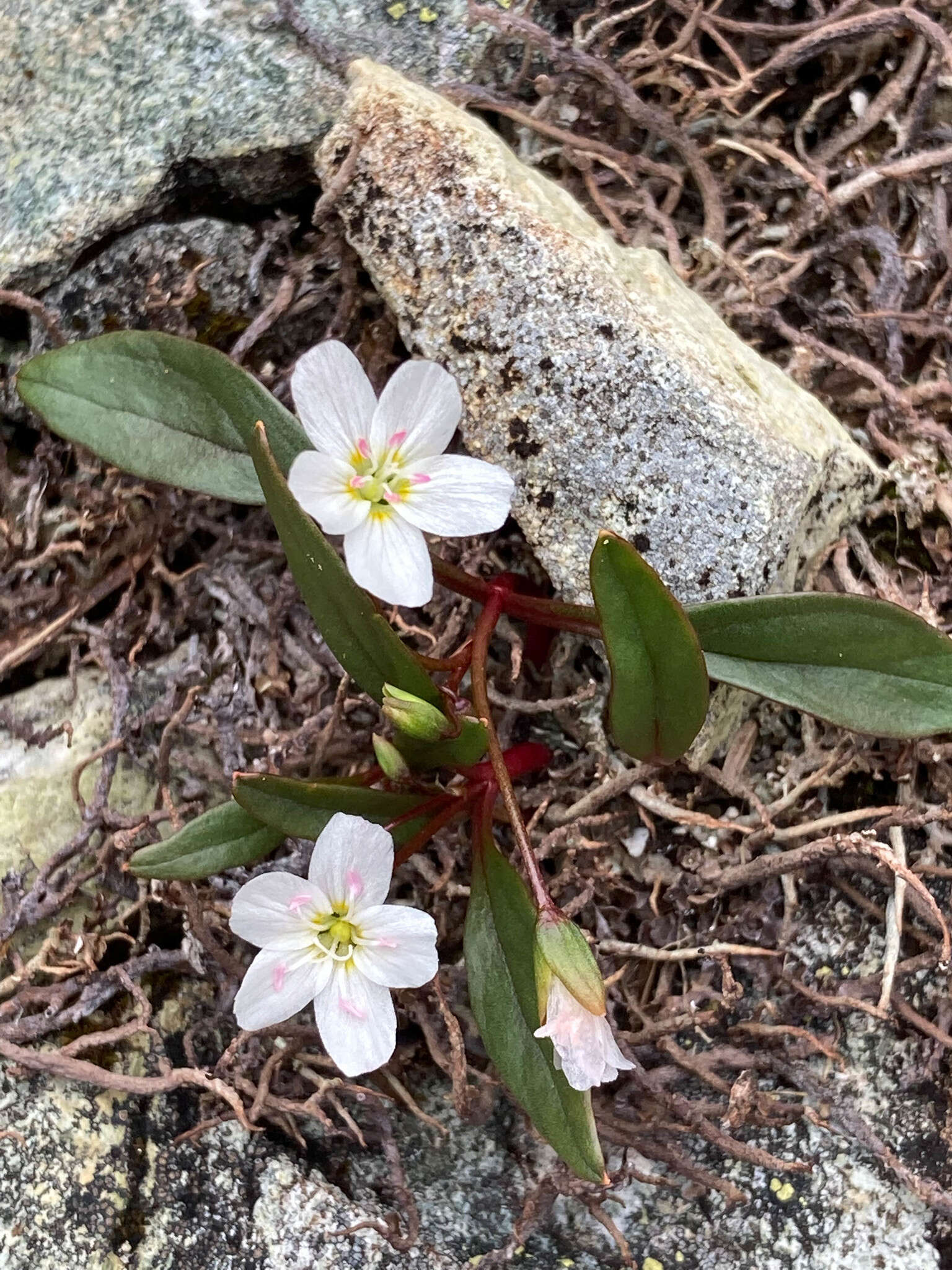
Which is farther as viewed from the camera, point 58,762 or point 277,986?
point 58,762

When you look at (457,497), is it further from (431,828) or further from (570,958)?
(570,958)

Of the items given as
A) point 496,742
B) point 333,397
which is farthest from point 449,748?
point 333,397

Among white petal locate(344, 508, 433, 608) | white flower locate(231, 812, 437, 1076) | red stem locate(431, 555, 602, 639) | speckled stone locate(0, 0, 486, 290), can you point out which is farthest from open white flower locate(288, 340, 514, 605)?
speckled stone locate(0, 0, 486, 290)

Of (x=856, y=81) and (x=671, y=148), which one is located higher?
(x=856, y=81)

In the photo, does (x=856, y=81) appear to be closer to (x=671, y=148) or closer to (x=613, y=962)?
(x=671, y=148)

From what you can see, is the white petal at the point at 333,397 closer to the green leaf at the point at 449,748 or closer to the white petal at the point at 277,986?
the green leaf at the point at 449,748

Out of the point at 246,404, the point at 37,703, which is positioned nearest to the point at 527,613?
the point at 246,404
